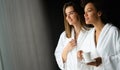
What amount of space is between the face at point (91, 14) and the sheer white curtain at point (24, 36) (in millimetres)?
320

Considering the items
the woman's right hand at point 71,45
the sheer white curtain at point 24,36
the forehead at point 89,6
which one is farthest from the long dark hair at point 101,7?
the sheer white curtain at point 24,36

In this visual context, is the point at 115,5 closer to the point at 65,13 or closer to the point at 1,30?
the point at 65,13

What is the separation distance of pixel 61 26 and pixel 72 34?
0.27 feet

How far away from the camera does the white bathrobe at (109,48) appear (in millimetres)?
1412

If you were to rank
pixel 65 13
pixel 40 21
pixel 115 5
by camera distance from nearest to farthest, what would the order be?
pixel 115 5 → pixel 65 13 → pixel 40 21

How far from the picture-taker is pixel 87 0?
4.91ft

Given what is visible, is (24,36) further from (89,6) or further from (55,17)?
(89,6)

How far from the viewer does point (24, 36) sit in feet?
6.15

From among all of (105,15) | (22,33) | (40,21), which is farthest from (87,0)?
(22,33)

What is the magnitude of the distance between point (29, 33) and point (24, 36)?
0.06 m

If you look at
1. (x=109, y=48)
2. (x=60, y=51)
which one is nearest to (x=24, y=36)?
(x=60, y=51)

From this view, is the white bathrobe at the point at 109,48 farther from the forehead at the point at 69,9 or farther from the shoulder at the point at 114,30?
the forehead at the point at 69,9

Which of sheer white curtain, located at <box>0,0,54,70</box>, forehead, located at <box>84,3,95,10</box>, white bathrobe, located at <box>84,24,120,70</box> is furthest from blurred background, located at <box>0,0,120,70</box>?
white bathrobe, located at <box>84,24,120,70</box>

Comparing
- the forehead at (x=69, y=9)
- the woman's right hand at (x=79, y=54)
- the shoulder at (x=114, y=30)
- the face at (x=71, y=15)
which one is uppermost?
the forehead at (x=69, y=9)
